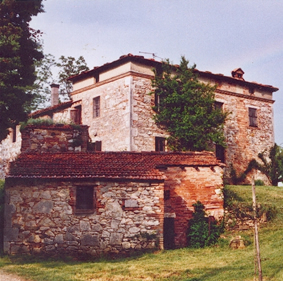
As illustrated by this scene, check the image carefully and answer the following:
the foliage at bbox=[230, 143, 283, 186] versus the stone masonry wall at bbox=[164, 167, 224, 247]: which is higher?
the foliage at bbox=[230, 143, 283, 186]

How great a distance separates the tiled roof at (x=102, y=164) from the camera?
1432 cm

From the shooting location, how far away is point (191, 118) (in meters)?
22.0

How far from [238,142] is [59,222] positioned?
52.1 ft

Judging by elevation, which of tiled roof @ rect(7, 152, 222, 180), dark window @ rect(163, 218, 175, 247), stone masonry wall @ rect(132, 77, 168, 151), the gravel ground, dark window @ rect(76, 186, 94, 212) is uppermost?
stone masonry wall @ rect(132, 77, 168, 151)

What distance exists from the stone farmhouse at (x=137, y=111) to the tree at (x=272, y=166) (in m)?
0.45

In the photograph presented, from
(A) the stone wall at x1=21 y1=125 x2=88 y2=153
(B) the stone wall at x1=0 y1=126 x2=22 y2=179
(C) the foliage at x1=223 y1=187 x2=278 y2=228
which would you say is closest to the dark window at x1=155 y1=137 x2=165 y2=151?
(A) the stone wall at x1=21 y1=125 x2=88 y2=153

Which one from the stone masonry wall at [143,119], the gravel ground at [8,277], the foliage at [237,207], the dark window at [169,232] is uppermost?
the stone masonry wall at [143,119]

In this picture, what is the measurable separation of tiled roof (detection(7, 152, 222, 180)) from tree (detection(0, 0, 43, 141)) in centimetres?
169

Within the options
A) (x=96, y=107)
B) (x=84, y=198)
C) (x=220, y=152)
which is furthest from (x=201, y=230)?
(x=96, y=107)

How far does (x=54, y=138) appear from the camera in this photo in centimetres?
1983

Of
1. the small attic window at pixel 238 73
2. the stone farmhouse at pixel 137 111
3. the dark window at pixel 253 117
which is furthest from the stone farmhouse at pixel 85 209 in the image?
the small attic window at pixel 238 73

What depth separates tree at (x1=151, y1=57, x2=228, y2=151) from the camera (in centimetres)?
2225

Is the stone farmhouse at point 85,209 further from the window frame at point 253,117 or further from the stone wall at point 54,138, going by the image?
the window frame at point 253,117

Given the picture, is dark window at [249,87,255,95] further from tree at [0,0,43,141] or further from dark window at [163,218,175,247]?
tree at [0,0,43,141]
